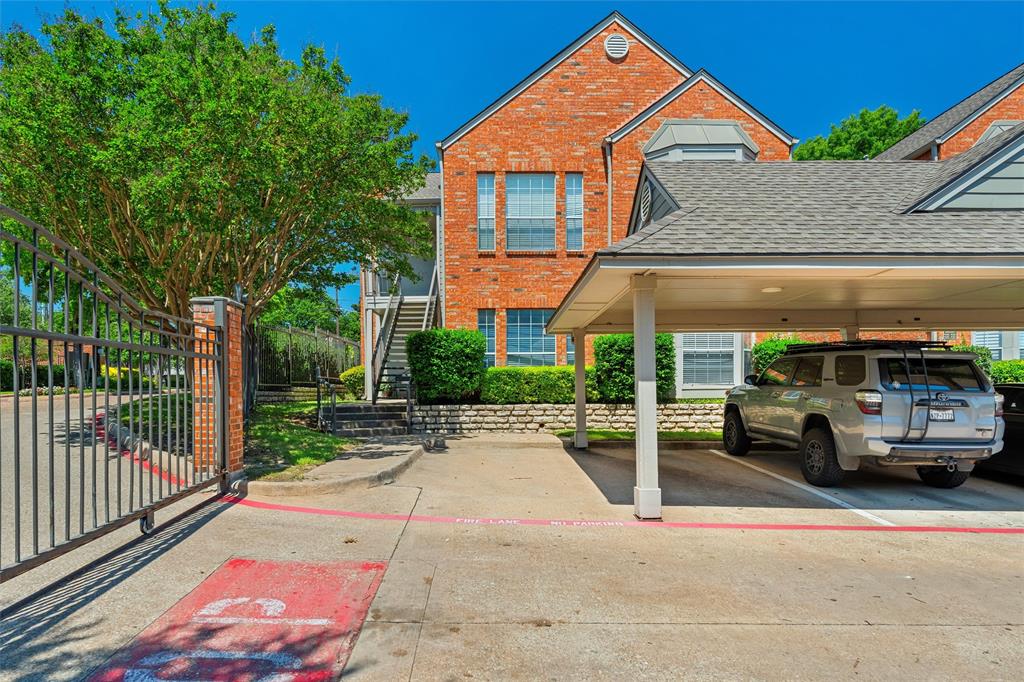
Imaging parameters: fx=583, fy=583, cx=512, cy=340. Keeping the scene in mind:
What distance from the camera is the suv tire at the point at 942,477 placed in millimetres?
8242

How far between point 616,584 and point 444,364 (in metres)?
10.1

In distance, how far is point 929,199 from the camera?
766 centimetres

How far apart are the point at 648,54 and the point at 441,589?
691 inches

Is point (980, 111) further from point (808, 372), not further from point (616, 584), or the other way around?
point (616, 584)

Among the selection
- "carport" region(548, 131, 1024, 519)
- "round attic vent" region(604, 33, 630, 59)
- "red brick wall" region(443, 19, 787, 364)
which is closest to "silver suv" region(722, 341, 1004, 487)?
"carport" region(548, 131, 1024, 519)

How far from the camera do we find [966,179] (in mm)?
7840

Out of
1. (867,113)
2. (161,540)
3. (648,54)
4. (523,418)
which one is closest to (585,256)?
(523,418)

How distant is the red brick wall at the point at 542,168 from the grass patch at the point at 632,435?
3.14 metres

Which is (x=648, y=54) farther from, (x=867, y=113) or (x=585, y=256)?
(x=867, y=113)

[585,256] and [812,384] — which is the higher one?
[585,256]

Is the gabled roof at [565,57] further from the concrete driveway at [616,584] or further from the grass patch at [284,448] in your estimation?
the concrete driveway at [616,584]

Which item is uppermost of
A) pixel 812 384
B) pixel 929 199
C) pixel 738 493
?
pixel 929 199

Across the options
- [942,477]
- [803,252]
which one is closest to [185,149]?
[803,252]

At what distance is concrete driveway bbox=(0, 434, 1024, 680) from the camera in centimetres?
338
